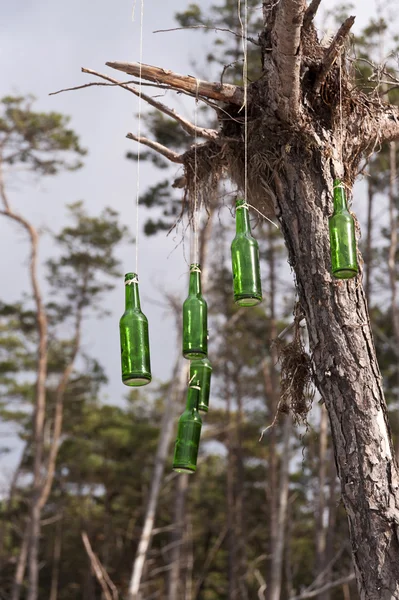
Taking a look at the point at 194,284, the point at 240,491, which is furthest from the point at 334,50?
the point at 240,491

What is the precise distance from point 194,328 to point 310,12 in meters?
1.28

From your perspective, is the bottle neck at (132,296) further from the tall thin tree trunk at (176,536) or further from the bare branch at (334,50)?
the tall thin tree trunk at (176,536)

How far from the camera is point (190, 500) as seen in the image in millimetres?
18438

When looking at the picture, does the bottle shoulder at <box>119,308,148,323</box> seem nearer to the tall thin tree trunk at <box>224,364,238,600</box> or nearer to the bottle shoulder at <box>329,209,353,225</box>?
the bottle shoulder at <box>329,209,353,225</box>

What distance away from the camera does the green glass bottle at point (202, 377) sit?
9.99 ft

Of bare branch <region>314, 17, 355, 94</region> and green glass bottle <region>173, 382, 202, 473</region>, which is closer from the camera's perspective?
green glass bottle <region>173, 382, 202, 473</region>

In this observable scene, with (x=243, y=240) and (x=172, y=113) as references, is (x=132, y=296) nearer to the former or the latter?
(x=243, y=240)

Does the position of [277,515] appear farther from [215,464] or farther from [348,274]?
[348,274]

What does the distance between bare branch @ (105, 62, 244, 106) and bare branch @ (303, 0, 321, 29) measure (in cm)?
35

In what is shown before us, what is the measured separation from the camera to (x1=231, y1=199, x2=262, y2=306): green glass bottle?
2.72m

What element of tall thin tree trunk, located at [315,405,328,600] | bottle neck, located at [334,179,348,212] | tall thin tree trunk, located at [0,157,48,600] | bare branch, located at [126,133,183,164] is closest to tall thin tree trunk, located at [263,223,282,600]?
tall thin tree trunk, located at [315,405,328,600]

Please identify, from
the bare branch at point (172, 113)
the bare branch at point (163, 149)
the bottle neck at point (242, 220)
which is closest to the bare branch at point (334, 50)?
the bare branch at point (172, 113)

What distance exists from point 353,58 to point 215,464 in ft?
54.4

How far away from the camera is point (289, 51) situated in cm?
294
